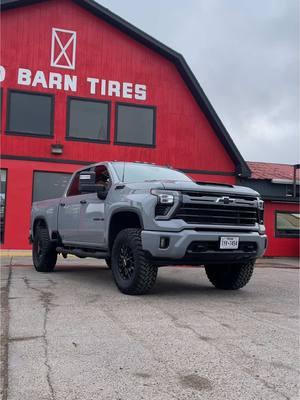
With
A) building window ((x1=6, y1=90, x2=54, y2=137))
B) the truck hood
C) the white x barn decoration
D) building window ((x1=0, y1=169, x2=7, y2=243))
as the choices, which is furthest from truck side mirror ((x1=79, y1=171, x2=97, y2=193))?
the white x barn decoration

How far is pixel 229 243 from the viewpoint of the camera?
6633mm

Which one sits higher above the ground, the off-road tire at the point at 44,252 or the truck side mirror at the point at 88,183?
the truck side mirror at the point at 88,183

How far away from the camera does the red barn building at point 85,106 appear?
16.3 m

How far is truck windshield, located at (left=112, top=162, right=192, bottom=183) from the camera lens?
773 centimetres

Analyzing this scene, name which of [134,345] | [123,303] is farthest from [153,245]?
[134,345]

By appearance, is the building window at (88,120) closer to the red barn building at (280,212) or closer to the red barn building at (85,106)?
the red barn building at (85,106)

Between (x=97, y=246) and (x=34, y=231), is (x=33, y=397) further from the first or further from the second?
(x=34, y=231)

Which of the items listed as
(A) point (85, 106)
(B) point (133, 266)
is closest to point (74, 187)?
(B) point (133, 266)

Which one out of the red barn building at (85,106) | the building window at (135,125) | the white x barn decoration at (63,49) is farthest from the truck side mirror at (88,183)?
the white x barn decoration at (63,49)

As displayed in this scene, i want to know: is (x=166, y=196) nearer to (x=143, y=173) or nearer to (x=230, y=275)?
(x=143, y=173)

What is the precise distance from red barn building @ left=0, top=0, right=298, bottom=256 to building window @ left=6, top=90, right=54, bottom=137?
0.03m

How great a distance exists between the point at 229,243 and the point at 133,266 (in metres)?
1.30

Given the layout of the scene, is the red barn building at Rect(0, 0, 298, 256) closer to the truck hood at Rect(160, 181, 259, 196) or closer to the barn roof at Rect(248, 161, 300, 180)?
the barn roof at Rect(248, 161, 300, 180)

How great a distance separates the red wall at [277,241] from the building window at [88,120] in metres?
6.66
